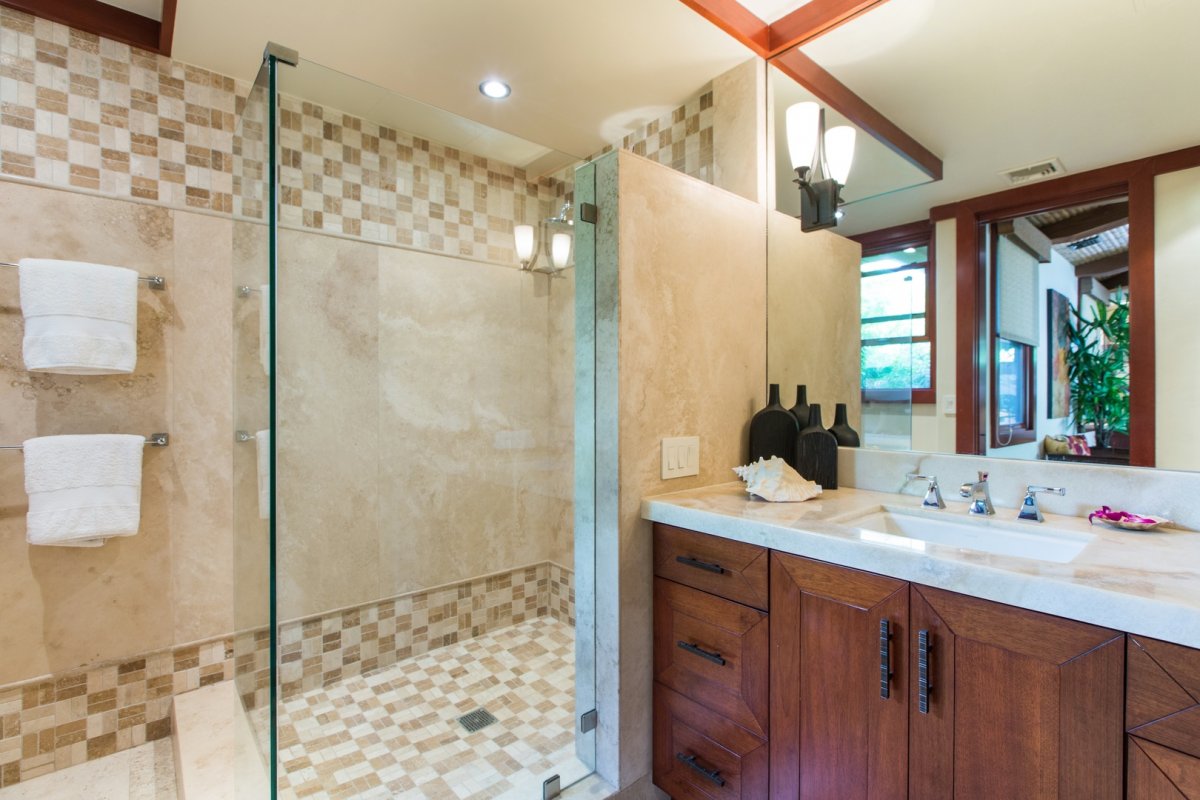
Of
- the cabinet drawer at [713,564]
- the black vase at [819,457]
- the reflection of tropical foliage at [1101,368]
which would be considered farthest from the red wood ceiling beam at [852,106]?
the cabinet drawer at [713,564]

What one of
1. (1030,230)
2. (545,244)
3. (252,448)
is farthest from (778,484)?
(252,448)

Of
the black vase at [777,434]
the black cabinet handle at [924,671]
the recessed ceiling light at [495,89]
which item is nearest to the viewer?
the black cabinet handle at [924,671]

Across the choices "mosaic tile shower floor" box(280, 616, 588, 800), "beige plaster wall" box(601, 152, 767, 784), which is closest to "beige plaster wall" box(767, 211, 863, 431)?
"beige plaster wall" box(601, 152, 767, 784)

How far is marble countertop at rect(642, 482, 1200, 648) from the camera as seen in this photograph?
79 cm

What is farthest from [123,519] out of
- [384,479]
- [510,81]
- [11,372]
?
[510,81]

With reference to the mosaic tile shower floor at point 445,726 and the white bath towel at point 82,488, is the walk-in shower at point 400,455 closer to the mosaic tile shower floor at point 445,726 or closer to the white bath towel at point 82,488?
the mosaic tile shower floor at point 445,726

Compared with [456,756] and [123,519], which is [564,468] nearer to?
[456,756]

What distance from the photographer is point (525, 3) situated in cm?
160

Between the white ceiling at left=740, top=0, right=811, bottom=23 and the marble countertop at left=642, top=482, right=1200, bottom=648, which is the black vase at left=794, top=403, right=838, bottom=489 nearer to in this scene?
the marble countertop at left=642, top=482, right=1200, bottom=648

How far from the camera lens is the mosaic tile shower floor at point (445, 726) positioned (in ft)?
4.91

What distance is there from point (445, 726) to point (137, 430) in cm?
140

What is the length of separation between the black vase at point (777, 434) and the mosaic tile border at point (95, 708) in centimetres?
202

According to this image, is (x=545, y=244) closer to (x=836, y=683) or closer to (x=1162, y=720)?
(x=836, y=683)

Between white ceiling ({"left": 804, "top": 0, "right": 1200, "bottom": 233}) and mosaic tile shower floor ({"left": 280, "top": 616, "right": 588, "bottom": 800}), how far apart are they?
6.05 ft
